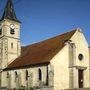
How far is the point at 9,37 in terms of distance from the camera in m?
49.1

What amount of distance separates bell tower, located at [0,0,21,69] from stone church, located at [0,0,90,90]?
1.50 ft

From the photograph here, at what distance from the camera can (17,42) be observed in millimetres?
50188

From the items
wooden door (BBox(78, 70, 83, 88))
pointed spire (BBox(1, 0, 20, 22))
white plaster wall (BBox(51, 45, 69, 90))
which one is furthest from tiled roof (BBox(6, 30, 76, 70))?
pointed spire (BBox(1, 0, 20, 22))

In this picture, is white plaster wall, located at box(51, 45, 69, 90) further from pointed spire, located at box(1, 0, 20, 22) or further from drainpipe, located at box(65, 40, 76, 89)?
pointed spire, located at box(1, 0, 20, 22)

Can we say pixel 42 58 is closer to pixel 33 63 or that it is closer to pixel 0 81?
pixel 33 63

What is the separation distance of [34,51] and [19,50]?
21.2 ft

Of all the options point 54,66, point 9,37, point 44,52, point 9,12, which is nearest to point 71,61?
point 54,66

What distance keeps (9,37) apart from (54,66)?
55.5ft

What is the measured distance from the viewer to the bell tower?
48094 mm

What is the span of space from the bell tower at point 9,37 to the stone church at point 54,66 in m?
0.46

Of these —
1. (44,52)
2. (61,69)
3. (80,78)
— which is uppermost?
(44,52)

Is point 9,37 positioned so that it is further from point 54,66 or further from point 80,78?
point 80,78

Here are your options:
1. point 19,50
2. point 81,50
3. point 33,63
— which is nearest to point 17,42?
point 19,50

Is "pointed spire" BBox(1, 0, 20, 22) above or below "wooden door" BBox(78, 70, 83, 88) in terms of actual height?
above
